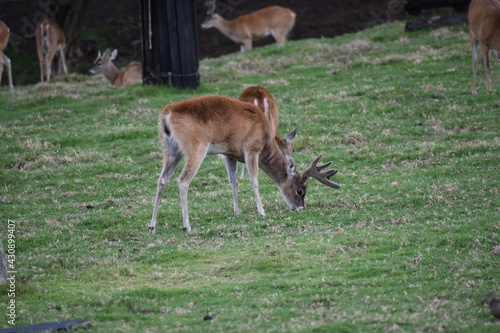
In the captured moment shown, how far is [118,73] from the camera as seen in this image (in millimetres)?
21219

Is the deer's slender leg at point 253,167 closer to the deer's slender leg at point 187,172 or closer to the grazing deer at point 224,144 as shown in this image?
the grazing deer at point 224,144

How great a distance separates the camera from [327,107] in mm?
14773

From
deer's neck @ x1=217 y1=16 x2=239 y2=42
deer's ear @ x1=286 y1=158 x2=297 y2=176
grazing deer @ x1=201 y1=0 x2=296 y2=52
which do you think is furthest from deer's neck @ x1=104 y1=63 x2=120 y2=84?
deer's ear @ x1=286 y1=158 x2=297 y2=176

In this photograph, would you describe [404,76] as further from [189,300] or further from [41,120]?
[189,300]

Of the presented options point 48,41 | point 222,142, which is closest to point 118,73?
point 48,41

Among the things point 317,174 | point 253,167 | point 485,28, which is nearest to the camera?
point 253,167

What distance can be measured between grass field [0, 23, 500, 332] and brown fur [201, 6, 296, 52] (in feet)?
22.6

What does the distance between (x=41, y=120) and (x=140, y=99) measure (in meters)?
2.16

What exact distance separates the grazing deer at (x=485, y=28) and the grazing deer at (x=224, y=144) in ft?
18.4

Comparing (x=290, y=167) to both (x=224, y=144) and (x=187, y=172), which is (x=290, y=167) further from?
(x=187, y=172)

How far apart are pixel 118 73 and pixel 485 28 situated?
1082 cm

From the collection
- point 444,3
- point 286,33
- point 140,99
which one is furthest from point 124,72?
point 444,3

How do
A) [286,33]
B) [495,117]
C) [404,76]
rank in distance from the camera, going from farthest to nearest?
[286,33]
[404,76]
[495,117]

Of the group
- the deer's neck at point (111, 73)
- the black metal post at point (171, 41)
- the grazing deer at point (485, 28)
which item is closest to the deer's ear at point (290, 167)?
the grazing deer at point (485, 28)
